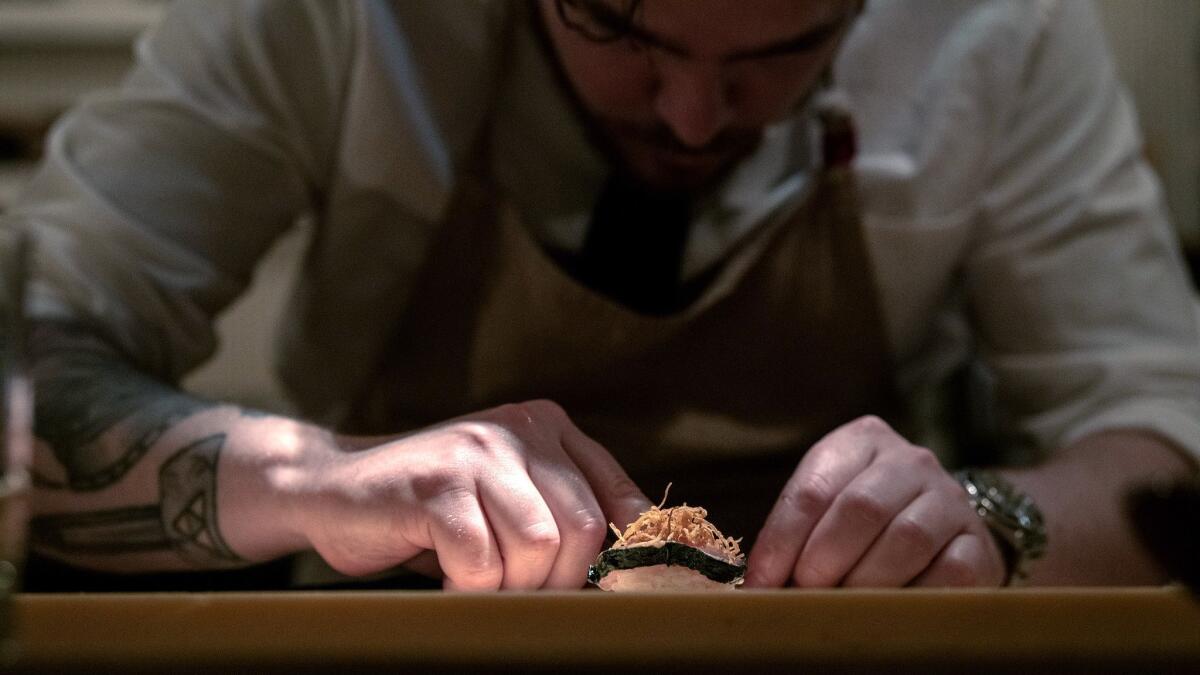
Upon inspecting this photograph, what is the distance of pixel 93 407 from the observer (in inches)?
31.0

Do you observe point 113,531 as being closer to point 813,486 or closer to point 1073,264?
point 813,486

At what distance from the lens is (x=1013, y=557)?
25.9 inches

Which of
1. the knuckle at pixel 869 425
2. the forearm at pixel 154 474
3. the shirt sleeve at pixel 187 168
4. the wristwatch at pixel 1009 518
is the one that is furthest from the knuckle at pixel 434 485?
the shirt sleeve at pixel 187 168

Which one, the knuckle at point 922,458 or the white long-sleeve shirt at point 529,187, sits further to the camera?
the white long-sleeve shirt at point 529,187

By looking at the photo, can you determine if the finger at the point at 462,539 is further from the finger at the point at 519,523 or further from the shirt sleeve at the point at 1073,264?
the shirt sleeve at the point at 1073,264

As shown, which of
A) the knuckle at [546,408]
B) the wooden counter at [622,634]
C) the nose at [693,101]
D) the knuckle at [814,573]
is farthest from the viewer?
the nose at [693,101]

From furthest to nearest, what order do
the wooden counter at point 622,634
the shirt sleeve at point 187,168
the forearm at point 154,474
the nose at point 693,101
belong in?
the shirt sleeve at point 187,168 < the nose at point 693,101 < the forearm at point 154,474 < the wooden counter at point 622,634

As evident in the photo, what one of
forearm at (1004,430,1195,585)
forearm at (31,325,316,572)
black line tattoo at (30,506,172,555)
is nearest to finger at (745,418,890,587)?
forearm at (1004,430,1195,585)

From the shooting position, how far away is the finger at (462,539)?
1.59ft

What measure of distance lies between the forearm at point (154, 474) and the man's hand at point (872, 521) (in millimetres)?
285

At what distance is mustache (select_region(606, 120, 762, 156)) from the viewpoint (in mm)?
851

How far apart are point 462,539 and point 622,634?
0.67ft

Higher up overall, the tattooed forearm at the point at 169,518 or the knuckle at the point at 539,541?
the knuckle at the point at 539,541

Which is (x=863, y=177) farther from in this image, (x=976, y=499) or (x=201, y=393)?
(x=201, y=393)
